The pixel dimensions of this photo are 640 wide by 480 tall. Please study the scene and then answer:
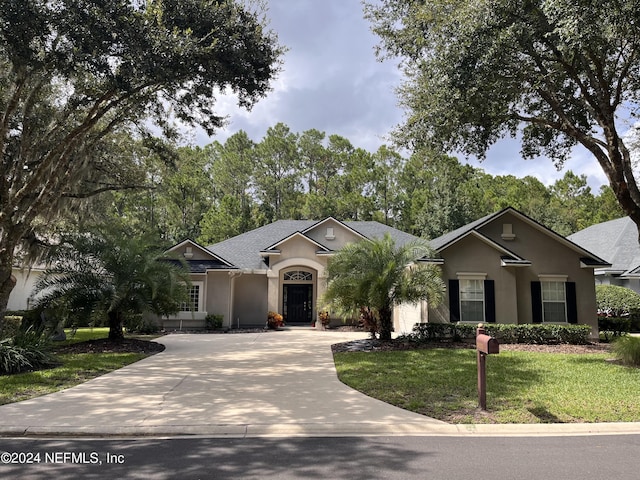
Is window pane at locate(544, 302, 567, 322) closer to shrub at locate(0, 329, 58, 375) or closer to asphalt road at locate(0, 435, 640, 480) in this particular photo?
asphalt road at locate(0, 435, 640, 480)

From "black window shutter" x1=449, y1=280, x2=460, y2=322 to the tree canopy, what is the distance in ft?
16.4

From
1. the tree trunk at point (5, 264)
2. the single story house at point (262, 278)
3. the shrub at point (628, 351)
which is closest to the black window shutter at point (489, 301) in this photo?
the single story house at point (262, 278)

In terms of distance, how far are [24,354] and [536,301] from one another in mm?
16875

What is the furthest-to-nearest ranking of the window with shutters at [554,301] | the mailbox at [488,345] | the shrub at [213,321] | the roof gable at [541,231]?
the shrub at [213,321]
the roof gable at [541,231]
the window with shutters at [554,301]
the mailbox at [488,345]

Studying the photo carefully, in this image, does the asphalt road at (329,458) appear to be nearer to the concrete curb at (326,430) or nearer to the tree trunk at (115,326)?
the concrete curb at (326,430)

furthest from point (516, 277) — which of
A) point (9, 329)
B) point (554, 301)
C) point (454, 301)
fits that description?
point (9, 329)

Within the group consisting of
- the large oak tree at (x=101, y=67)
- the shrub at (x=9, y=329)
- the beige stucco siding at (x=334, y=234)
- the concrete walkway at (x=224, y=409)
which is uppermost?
Answer: the large oak tree at (x=101, y=67)

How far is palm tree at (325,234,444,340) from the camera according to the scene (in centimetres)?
1405

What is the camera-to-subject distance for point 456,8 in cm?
1168

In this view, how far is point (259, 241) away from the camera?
1025 inches

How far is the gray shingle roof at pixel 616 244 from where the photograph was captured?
78.6 ft

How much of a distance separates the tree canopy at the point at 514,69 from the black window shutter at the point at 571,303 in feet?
17.9

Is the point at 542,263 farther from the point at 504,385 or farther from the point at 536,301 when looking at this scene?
the point at 504,385

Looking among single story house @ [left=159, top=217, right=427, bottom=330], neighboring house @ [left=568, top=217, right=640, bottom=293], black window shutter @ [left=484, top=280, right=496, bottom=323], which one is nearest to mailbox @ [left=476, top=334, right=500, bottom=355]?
black window shutter @ [left=484, top=280, right=496, bottom=323]
